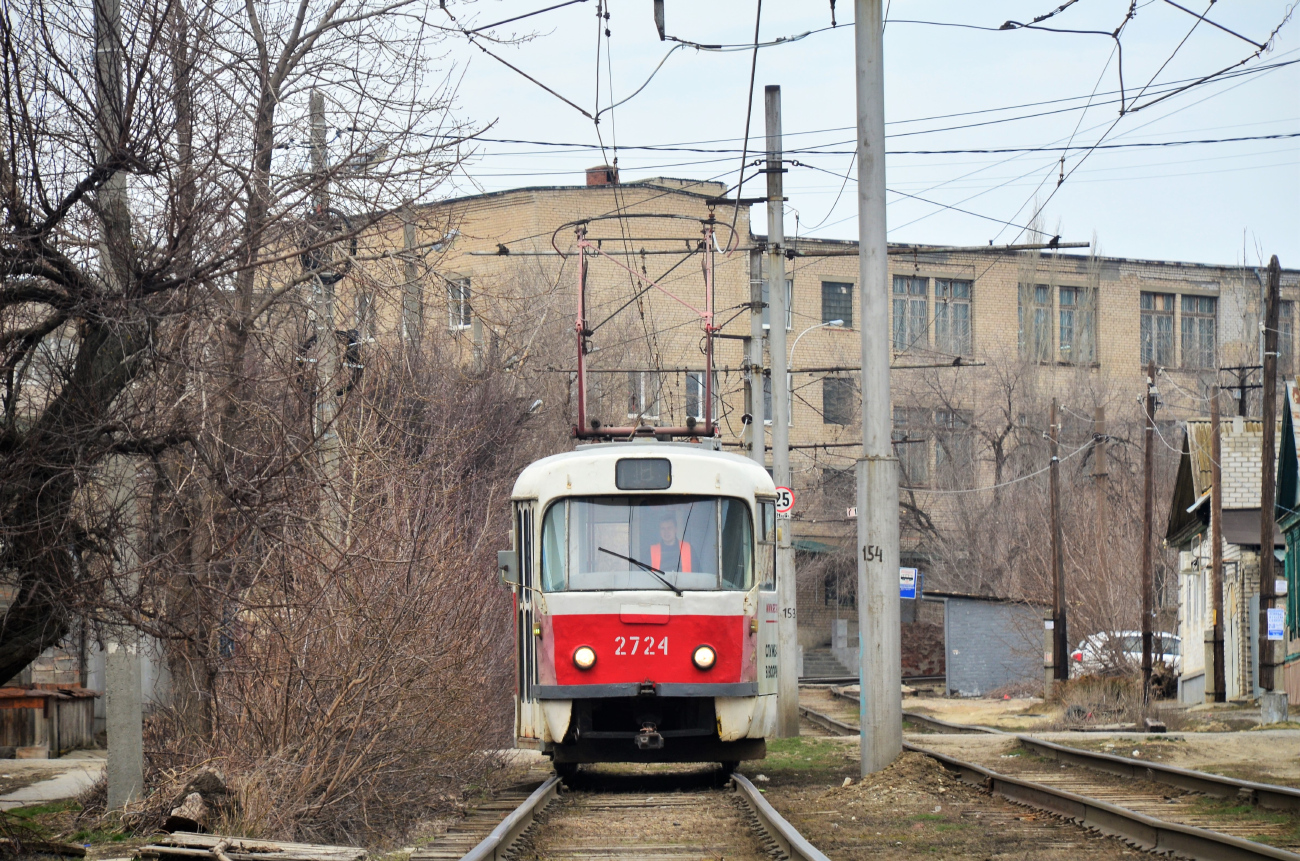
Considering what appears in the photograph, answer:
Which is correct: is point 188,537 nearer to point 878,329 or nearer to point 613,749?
point 613,749

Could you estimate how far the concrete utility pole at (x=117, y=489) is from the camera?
841 centimetres

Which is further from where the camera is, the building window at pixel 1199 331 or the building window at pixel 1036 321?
the building window at pixel 1199 331

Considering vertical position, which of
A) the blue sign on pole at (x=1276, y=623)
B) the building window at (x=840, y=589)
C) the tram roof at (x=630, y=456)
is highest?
the tram roof at (x=630, y=456)

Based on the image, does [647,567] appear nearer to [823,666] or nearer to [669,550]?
[669,550]

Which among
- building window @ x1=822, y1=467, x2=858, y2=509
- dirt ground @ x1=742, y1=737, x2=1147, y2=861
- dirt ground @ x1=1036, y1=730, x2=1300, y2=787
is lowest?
dirt ground @ x1=1036, y1=730, x2=1300, y2=787

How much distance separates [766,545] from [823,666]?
137 feet

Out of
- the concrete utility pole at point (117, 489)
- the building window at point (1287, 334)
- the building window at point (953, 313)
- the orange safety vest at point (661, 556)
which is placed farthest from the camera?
the building window at point (1287, 334)

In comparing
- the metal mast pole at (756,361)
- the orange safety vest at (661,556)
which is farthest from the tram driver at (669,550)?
the metal mast pole at (756,361)

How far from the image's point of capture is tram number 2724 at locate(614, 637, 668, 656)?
43.0 feet

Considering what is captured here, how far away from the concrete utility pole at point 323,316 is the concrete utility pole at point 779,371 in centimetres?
926

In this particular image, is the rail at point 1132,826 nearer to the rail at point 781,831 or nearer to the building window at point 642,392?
the rail at point 781,831

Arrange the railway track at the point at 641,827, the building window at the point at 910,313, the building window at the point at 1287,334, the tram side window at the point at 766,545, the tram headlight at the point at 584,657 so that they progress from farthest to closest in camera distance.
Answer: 1. the building window at the point at 1287,334
2. the building window at the point at 910,313
3. the tram side window at the point at 766,545
4. the tram headlight at the point at 584,657
5. the railway track at the point at 641,827

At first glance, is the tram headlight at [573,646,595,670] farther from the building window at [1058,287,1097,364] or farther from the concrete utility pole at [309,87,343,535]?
the building window at [1058,287,1097,364]

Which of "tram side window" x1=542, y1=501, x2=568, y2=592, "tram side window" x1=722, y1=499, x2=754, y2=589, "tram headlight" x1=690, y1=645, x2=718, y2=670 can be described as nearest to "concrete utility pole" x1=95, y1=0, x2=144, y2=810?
"tram side window" x1=542, y1=501, x2=568, y2=592
